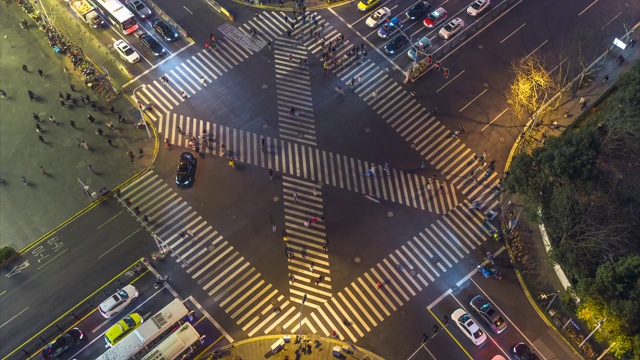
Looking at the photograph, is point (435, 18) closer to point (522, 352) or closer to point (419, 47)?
point (419, 47)

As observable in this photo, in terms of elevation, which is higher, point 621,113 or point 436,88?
point 436,88

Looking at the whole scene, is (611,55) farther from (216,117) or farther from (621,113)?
(216,117)

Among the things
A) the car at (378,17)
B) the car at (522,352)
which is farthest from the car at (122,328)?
the car at (378,17)

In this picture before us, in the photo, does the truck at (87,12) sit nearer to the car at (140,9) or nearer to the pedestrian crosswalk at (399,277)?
the car at (140,9)

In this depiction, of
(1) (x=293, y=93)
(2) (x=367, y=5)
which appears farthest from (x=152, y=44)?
(2) (x=367, y=5)

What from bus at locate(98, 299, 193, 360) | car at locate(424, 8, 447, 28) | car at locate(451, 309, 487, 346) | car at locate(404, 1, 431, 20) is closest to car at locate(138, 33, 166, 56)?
car at locate(404, 1, 431, 20)

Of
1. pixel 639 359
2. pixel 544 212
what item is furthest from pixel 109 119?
pixel 639 359
